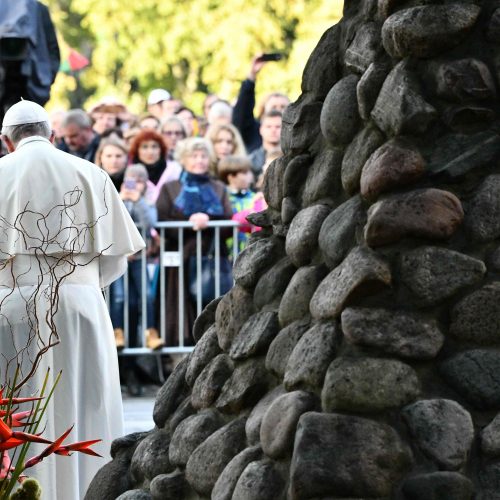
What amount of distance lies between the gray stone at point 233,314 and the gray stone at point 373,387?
2.77ft

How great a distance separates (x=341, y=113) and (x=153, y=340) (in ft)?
27.1

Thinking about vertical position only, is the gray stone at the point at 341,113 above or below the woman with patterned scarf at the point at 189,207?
above

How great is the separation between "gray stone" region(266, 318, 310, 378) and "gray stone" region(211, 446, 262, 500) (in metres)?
0.26

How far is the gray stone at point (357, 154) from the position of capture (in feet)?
14.7

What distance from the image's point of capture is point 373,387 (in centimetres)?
407

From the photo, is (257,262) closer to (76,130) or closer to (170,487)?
(170,487)

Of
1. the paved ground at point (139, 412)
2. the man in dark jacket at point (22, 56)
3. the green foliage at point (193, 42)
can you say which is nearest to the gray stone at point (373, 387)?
the paved ground at point (139, 412)

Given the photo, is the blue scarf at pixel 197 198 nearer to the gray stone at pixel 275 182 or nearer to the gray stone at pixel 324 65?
the gray stone at pixel 275 182

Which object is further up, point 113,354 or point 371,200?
point 371,200

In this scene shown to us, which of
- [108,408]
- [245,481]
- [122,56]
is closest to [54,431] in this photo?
[108,408]

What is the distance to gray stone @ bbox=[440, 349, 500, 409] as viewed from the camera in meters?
4.09

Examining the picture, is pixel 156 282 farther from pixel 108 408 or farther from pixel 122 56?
pixel 122 56

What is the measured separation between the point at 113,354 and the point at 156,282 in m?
4.03

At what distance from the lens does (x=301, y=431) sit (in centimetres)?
409
